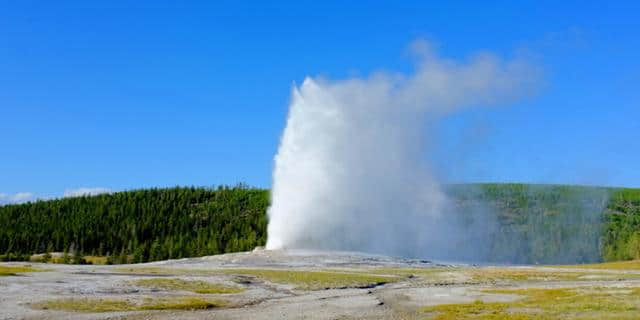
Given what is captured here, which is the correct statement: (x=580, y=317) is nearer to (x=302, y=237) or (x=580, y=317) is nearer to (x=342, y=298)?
(x=342, y=298)

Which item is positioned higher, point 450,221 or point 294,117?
point 294,117

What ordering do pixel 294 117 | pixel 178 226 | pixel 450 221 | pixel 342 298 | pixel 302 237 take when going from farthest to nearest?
pixel 178 226
pixel 450 221
pixel 294 117
pixel 302 237
pixel 342 298

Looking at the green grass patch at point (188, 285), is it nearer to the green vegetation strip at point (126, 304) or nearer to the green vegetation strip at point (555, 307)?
the green vegetation strip at point (126, 304)

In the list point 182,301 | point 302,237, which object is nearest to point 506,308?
point 182,301

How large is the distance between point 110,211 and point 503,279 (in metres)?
154

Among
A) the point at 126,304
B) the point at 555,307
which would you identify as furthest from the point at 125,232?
the point at 555,307

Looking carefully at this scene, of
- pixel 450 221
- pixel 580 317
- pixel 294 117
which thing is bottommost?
pixel 580 317

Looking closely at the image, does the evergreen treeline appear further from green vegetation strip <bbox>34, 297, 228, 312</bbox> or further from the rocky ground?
→ green vegetation strip <bbox>34, 297, 228, 312</bbox>

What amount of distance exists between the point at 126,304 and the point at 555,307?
74.8 ft

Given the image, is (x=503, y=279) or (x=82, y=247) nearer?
(x=503, y=279)

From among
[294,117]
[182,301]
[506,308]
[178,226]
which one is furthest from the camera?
[178,226]

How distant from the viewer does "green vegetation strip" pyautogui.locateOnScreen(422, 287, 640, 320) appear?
31.0 metres

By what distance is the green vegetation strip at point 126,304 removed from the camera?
3350cm

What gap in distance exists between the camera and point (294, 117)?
118625 millimetres
